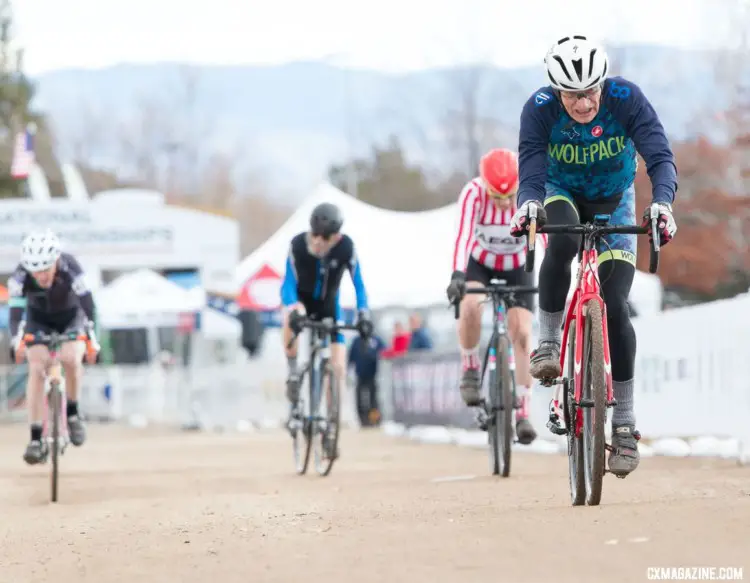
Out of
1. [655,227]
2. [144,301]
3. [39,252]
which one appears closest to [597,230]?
[655,227]

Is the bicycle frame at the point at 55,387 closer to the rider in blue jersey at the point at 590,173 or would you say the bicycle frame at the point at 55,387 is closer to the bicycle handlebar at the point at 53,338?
the bicycle handlebar at the point at 53,338

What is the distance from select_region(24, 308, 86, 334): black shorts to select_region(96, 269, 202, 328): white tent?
23.9 metres

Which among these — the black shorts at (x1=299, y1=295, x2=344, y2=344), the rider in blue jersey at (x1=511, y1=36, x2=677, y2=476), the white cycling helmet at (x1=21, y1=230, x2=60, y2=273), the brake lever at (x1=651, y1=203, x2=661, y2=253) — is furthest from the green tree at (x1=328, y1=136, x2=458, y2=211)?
the brake lever at (x1=651, y1=203, x2=661, y2=253)

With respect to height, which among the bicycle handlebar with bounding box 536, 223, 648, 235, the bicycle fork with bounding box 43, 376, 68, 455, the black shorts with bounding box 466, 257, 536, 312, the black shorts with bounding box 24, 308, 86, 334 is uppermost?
the bicycle handlebar with bounding box 536, 223, 648, 235

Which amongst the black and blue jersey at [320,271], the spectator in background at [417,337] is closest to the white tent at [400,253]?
the spectator in background at [417,337]

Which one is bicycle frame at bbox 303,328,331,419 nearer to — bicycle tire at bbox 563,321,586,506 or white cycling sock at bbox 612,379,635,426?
bicycle tire at bbox 563,321,586,506

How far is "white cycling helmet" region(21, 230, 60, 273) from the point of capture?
1206cm

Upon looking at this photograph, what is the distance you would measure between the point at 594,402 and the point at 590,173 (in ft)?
4.04

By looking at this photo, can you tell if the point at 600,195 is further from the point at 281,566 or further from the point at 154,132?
the point at 154,132

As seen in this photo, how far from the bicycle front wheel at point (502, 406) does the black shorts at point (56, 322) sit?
351 centimetres

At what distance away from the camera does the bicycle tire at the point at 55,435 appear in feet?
37.6

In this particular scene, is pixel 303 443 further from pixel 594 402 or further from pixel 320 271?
pixel 594 402

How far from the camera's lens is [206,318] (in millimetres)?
48156

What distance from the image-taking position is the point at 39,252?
1207cm
